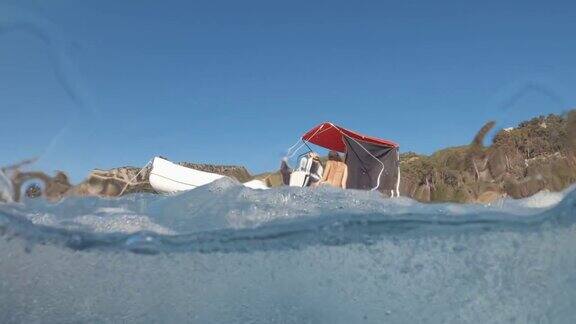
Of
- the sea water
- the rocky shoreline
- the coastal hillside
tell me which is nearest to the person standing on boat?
the rocky shoreline

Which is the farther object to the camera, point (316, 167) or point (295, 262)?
point (316, 167)

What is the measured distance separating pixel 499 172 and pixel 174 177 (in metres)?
6.00

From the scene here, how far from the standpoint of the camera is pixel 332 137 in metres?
14.7

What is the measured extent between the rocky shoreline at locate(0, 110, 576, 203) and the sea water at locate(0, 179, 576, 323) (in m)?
0.39

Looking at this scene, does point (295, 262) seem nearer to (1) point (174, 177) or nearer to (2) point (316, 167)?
(1) point (174, 177)

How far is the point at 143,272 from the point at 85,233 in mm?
697

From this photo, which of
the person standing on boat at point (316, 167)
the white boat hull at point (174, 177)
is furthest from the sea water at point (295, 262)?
the person standing on boat at point (316, 167)

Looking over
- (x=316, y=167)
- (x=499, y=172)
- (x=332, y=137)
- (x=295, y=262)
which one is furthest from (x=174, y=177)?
(x=295, y=262)

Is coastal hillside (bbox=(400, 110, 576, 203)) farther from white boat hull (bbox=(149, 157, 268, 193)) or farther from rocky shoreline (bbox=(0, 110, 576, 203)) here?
white boat hull (bbox=(149, 157, 268, 193))

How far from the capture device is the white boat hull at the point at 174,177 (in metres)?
10.9

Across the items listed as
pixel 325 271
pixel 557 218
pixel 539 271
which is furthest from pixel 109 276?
pixel 557 218

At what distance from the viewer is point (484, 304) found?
4617 millimetres

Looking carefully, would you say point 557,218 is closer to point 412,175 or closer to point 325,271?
point 325,271

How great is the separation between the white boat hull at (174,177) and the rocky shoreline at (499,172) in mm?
2313
